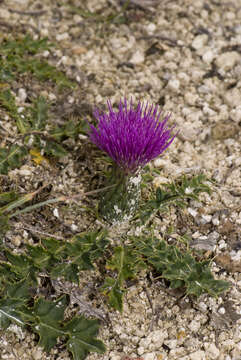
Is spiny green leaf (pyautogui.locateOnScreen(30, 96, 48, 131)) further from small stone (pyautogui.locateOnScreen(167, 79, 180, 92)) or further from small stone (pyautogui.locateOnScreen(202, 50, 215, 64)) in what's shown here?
small stone (pyautogui.locateOnScreen(202, 50, 215, 64))

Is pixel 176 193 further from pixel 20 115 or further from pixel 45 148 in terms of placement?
pixel 20 115

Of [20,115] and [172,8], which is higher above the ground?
[172,8]

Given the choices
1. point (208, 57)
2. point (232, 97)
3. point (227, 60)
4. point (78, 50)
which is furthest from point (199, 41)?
point (78, 50)

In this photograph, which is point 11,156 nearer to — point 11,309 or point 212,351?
point 11,309

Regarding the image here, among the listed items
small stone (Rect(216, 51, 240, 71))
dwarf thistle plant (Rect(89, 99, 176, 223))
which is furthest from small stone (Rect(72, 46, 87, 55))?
dwarf thistle plant (Rect(89, 99, 176, 223))

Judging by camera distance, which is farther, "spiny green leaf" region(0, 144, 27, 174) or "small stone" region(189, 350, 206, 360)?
"spiny green leaf" region(0, 144, 27, 174)

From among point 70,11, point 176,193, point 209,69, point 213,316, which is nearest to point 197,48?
point 209,69

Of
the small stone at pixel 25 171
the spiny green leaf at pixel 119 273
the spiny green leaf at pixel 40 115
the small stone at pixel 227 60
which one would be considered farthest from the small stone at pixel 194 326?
the small stone at pixel 227 60
